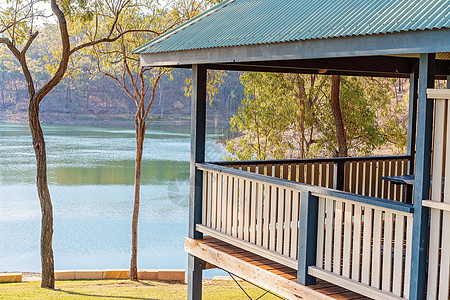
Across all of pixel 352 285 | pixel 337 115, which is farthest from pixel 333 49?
pixel 337 115

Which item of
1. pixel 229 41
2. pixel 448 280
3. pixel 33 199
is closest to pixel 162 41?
pixel 229 41

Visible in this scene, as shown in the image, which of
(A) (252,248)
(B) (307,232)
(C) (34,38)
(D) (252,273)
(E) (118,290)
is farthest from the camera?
(E) (118,290)

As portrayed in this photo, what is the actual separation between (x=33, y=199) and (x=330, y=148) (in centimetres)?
1792

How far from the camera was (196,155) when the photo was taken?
23.5 ft

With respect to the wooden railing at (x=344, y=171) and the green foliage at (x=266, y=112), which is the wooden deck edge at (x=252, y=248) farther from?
the green foliage at (x=266, y=112)

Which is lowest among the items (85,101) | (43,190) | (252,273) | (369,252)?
(43,190)

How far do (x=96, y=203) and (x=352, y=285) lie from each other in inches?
1096

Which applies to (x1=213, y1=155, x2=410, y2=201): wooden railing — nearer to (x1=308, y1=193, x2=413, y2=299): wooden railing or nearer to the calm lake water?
(x1=308, y1=193, x2=413, y2=299): wooden railing

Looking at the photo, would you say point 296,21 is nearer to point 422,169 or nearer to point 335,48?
point 335,48

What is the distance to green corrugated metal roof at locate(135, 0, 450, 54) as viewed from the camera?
435 cm

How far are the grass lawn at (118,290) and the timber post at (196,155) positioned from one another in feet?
18.8

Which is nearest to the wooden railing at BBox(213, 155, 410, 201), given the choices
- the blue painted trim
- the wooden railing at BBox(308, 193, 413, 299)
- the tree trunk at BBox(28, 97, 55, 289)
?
the blue painted trim

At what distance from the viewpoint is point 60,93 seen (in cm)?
7350

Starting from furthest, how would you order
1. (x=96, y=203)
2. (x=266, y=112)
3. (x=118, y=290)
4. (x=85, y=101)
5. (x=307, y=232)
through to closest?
1. (x=85, y=101)
2. (x=96, y=203)
3. (x=266, y=112)
4. (x=118, y=290)
5. (x=307, y=232)
